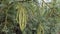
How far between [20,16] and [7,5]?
0.37 metres

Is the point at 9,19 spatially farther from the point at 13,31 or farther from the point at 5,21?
the point at 13,31

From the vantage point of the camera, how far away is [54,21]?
2285 mm

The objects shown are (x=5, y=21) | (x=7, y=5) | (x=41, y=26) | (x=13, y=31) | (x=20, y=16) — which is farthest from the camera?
(x=13, y=31)

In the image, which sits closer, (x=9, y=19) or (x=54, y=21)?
(x=9, y=19)

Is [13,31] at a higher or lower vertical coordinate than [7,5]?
lower

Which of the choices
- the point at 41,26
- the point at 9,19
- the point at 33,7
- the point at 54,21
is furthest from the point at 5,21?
the point at 54,21

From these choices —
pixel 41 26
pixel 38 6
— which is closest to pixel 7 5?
pixel 38 6

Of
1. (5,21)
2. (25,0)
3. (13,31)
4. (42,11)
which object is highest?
(25,0)

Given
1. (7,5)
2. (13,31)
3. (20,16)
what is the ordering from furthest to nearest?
(13,31), (7,5), (20,16)

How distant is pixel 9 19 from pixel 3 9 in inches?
8.2

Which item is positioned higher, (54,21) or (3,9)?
(3,9)

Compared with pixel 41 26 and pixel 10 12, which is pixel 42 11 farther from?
pixel 10 12

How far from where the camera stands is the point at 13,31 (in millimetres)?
2170

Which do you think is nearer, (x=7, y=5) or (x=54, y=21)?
(x=7, y=5)
